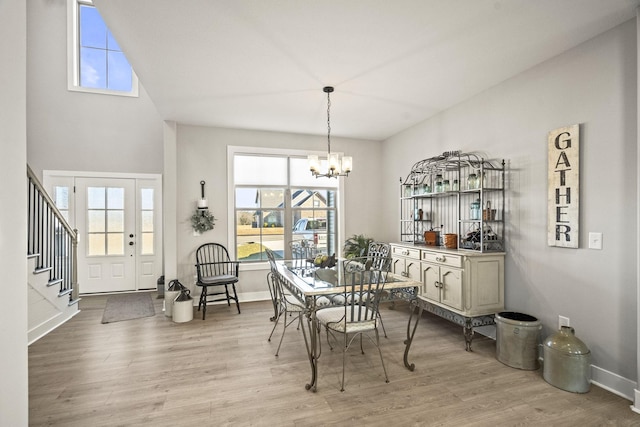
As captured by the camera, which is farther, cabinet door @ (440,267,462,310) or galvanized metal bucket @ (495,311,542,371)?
cabinet door @ (440,267,462,310)

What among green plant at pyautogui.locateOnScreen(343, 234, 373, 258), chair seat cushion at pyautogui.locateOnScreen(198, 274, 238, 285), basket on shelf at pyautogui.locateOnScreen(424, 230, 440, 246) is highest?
basket on shelf at pyautogui.locateOnScreen(424, 230, 440, 246)

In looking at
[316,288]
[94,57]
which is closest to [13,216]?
[316,288]

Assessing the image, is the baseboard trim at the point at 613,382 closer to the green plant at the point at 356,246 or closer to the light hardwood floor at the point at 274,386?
the light hardwood floor at the point at 274,386

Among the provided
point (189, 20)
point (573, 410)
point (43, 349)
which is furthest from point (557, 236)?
point (43, 349)

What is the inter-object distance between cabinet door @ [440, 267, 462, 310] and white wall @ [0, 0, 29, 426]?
3.33 meters

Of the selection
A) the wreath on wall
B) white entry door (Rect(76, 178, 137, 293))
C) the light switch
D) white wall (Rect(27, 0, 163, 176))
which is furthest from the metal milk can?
white wall (Rect(27, 0, 163, 176))

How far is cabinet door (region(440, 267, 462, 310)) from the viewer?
3.28 meters

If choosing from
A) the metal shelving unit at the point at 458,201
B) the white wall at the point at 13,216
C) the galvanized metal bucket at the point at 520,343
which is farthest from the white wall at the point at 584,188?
the white wall at the point at 13,216

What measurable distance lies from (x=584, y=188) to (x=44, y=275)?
19.1 ft

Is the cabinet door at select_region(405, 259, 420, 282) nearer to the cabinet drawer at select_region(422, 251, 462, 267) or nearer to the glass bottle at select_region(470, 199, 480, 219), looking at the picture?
the cabinet drawer at select_region(422, 251, 462, 267)

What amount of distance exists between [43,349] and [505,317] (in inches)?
184

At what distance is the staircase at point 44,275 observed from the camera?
3.74 metres

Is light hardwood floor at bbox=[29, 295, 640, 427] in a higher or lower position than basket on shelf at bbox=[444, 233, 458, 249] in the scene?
lower

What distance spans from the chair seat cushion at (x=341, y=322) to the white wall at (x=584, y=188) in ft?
5.47
